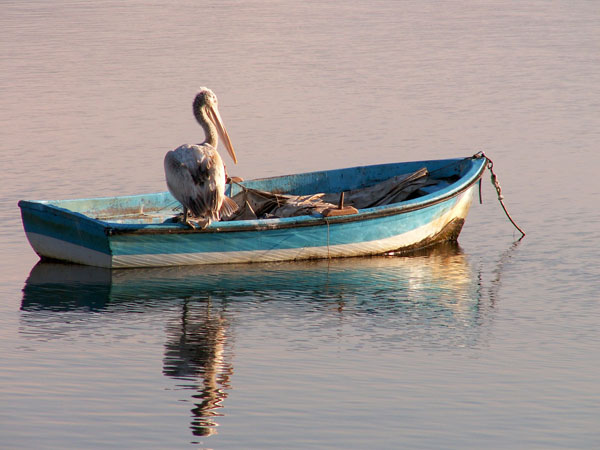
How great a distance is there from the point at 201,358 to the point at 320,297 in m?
2.19

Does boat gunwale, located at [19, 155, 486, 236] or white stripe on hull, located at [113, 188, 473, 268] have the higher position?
boat gunwale, located at [19, 155, 486, 236]

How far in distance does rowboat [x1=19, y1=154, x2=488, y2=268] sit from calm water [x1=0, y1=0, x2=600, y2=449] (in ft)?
0.76

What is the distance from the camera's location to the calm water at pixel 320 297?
27.1 ft

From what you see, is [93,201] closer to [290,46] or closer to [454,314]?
[454,314]

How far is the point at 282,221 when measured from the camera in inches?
503

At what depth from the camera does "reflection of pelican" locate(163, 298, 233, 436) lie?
842 cm

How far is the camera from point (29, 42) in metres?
36.2

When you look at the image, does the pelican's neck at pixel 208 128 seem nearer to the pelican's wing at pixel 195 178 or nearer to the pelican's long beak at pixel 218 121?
the pelican's long beak at pixel 218 121

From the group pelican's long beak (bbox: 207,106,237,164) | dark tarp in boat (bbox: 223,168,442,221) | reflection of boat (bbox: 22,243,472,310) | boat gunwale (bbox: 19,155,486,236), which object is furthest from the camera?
dark tarp in boat (bbox: 223,168,442,221)

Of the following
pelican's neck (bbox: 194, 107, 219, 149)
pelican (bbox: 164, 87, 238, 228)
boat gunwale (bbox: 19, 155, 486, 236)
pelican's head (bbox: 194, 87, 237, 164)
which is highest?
pelican's head (bbox: 194, 87, 237, 164)

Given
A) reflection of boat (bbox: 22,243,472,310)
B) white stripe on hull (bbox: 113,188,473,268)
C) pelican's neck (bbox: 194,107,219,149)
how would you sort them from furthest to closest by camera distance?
pelican's neck (bbox: 194,107,219,149), white stripe on hull (bbox: 113,188,473,268), reflection of boat (bbox: 22,243,472,310)

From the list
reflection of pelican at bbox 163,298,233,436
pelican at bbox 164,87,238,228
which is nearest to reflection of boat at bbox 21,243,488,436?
reflection of pelican at bbox 163,298,233,436

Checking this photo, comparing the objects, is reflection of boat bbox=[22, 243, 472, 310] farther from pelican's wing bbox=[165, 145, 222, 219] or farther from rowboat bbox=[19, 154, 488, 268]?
pelican's wing bbox=[165, 145, 222, 219]

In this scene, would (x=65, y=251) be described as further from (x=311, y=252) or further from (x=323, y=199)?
(x=323, y=199)
